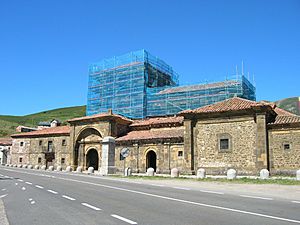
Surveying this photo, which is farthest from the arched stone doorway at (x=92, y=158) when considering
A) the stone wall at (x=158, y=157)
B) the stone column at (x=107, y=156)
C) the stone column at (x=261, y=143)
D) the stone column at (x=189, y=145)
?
the stone column at (x=261, y=143)

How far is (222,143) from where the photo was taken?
2917 cm

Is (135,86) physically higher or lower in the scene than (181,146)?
higher


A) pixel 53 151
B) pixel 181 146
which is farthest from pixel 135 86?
pixel 181 146

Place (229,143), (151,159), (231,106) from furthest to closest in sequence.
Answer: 1. (151,159)
2. (231,106)
3. (229,143)

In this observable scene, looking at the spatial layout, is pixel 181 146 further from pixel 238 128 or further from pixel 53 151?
pixel 53 151

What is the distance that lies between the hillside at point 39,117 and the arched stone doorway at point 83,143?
63486 millimetres

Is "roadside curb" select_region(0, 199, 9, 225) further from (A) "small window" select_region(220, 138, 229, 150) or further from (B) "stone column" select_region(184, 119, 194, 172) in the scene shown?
(A) "small window" select_region(220, 138, 229, 150)

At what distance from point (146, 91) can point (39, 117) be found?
332 feet

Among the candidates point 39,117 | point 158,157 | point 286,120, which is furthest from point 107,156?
point 39,117

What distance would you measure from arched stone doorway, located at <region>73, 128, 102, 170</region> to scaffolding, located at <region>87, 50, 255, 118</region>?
9.33m

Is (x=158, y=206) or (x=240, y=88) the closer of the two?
(x=158, y=206)

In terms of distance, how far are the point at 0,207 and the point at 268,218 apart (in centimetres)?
753

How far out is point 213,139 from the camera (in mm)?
29578

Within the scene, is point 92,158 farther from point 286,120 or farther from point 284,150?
point 286,120
